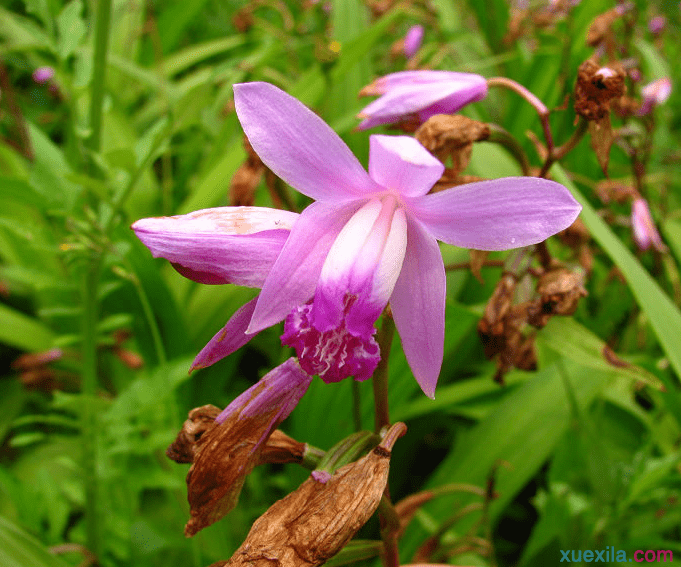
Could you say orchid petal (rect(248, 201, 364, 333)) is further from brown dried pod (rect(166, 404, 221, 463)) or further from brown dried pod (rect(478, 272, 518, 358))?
brown dried pod (rect(478, 272, 518, 358))

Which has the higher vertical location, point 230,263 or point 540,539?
point 230,263

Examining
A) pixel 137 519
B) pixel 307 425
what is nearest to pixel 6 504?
pixel 137 519

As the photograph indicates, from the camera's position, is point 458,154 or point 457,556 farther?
point 457,556

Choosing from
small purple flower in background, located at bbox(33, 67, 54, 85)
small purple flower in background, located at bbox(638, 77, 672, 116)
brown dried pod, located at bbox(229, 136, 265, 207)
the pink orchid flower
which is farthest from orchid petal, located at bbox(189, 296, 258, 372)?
small purple flower in background, located at bbox(33, 67, 54, 85)

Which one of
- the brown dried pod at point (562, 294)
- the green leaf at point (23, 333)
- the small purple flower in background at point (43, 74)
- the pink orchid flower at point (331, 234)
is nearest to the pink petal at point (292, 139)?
the pink orchid flower at point (331, 234)

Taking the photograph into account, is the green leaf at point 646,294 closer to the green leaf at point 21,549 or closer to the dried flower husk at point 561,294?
the dried flower husk at point 561,294

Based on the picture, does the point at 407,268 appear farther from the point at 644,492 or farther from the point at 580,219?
the point at 644,492

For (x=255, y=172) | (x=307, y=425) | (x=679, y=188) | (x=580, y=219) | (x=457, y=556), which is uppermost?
(x=255, y=172)
